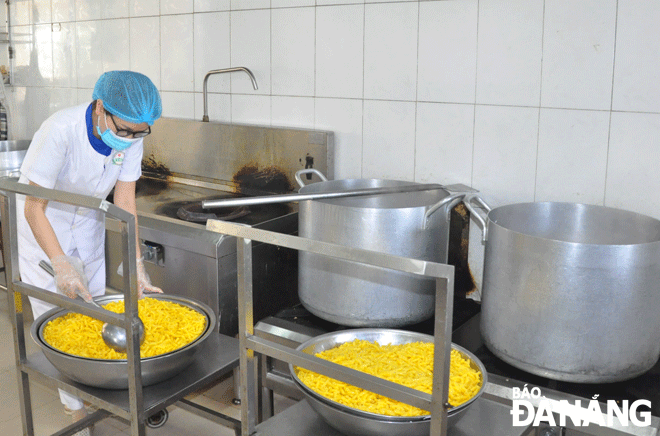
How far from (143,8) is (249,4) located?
2.52 feet

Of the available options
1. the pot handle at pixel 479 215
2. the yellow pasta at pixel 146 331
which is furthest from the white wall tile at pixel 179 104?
the pot handle at pixel 479 215

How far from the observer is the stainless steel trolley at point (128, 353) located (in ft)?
4.41

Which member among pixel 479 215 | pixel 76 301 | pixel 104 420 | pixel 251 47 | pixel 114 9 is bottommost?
pixel 104 420

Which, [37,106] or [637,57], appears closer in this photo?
[637,57]

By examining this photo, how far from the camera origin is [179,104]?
3.26 m

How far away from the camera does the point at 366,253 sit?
3.51 ft

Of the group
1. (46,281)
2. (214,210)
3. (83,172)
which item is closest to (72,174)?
(83,172)

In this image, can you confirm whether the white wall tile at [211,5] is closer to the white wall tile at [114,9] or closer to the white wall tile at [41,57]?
the white wall tile at [114,9]

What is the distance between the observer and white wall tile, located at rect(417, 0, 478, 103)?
2236 mm

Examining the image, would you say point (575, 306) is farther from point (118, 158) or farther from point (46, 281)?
point (46, 281)

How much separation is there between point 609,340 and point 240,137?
6.37 ft

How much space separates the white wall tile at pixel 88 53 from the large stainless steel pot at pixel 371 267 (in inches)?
88.8

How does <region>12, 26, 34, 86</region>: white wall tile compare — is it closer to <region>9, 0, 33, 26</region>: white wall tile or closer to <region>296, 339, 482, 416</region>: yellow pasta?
<region>9, 0, 33, 26</region>: white wall tile

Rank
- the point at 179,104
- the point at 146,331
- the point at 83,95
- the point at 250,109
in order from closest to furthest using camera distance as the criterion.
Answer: the point at 146,331, the point at 250,109, the point at 179,104, the point at 83,95
